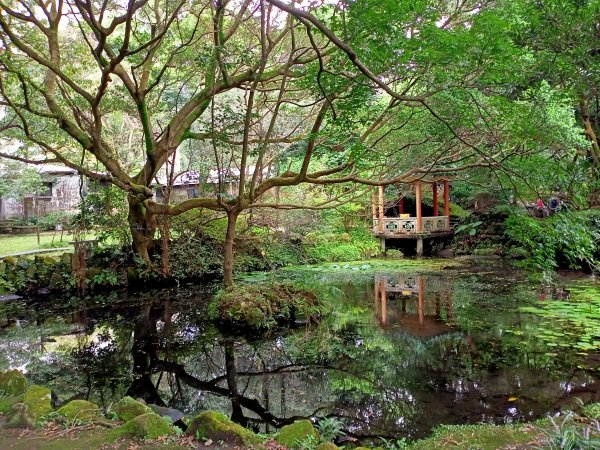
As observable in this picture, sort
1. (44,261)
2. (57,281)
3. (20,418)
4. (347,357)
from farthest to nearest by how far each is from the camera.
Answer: (44,261) → (57,281) → (347,357) → (20,418)

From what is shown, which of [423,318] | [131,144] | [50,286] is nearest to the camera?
[423,318]

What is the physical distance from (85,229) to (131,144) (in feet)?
37.7

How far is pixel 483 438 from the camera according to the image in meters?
3.37

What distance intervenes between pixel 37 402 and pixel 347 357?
3.95 m

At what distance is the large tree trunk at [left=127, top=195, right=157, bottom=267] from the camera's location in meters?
11.5

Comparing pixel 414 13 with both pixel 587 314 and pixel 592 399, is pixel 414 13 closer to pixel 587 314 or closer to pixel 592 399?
pixel 592 399

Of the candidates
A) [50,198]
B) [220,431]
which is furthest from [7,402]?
[50,198]

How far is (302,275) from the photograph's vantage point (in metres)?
13.3

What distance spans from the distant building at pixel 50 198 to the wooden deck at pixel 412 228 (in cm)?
1339

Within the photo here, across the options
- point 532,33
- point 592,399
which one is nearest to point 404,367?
point 592,399

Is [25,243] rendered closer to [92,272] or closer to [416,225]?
[92,272]

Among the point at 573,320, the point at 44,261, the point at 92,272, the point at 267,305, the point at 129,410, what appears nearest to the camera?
the point at 129,410

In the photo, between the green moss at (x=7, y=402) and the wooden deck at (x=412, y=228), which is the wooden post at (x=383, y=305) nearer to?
the green moss at (x=7, y=402)

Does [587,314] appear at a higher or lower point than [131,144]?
lower
